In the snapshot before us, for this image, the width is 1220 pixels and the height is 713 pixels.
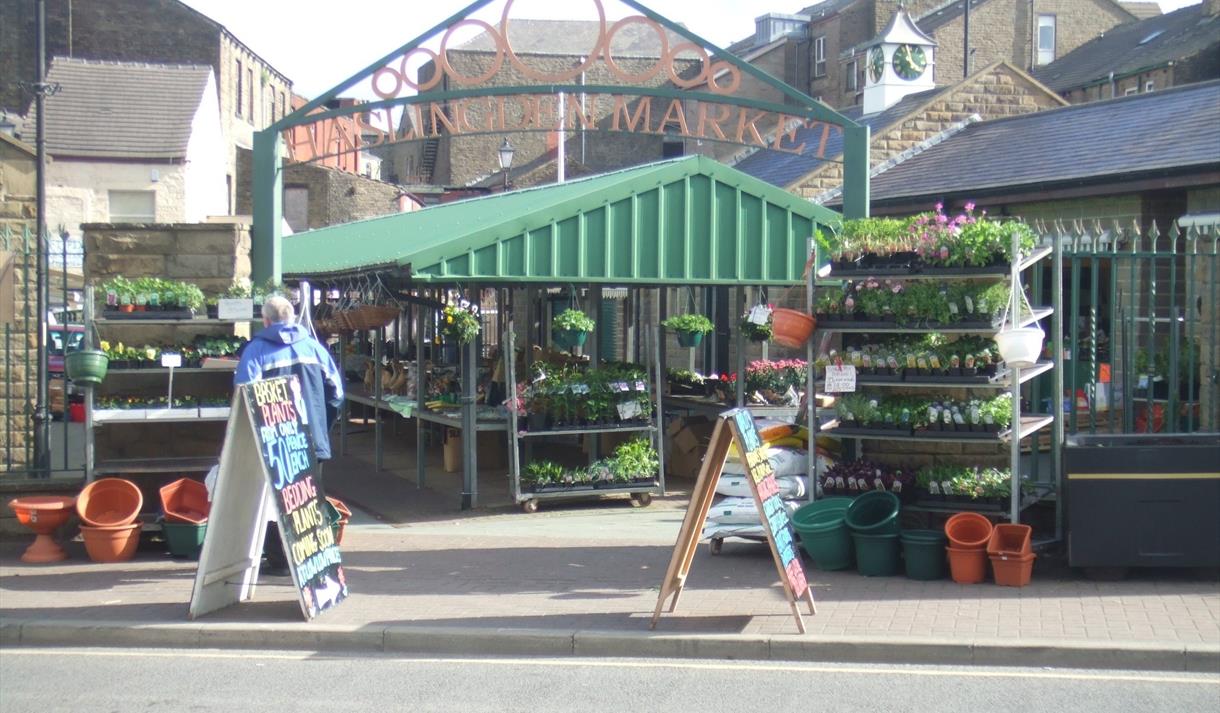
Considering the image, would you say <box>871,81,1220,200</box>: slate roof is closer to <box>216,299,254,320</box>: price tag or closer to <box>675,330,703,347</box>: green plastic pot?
<box>675,330,703,347</box>: green plastic pot

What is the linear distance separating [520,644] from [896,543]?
3.09 m

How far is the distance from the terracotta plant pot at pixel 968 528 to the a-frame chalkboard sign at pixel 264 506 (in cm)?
432

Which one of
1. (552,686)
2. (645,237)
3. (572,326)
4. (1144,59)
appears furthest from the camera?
(1144,59)

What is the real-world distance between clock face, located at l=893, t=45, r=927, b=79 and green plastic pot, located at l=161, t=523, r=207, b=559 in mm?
21073

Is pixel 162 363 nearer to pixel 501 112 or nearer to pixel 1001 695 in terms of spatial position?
pixel 501 112

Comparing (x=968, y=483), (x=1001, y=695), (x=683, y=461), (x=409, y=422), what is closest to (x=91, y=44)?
(x=409, y=422)

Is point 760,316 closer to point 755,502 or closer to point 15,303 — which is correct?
point 755,502

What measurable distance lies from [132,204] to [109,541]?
2431cm

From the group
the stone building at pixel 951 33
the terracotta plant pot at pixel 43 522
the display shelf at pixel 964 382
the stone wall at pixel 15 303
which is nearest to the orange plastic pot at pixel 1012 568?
the display shelf at pixel 964 382

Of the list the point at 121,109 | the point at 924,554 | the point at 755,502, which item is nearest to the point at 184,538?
the point at 755,502

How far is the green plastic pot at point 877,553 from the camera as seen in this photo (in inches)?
365

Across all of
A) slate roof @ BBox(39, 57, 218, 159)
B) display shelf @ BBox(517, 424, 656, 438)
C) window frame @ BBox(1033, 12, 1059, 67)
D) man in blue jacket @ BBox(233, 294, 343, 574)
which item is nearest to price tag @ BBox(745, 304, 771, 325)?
display shelf @ BBox(517, 424, 656, 438)

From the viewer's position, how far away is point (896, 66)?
27.6 m

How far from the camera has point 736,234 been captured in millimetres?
13594
